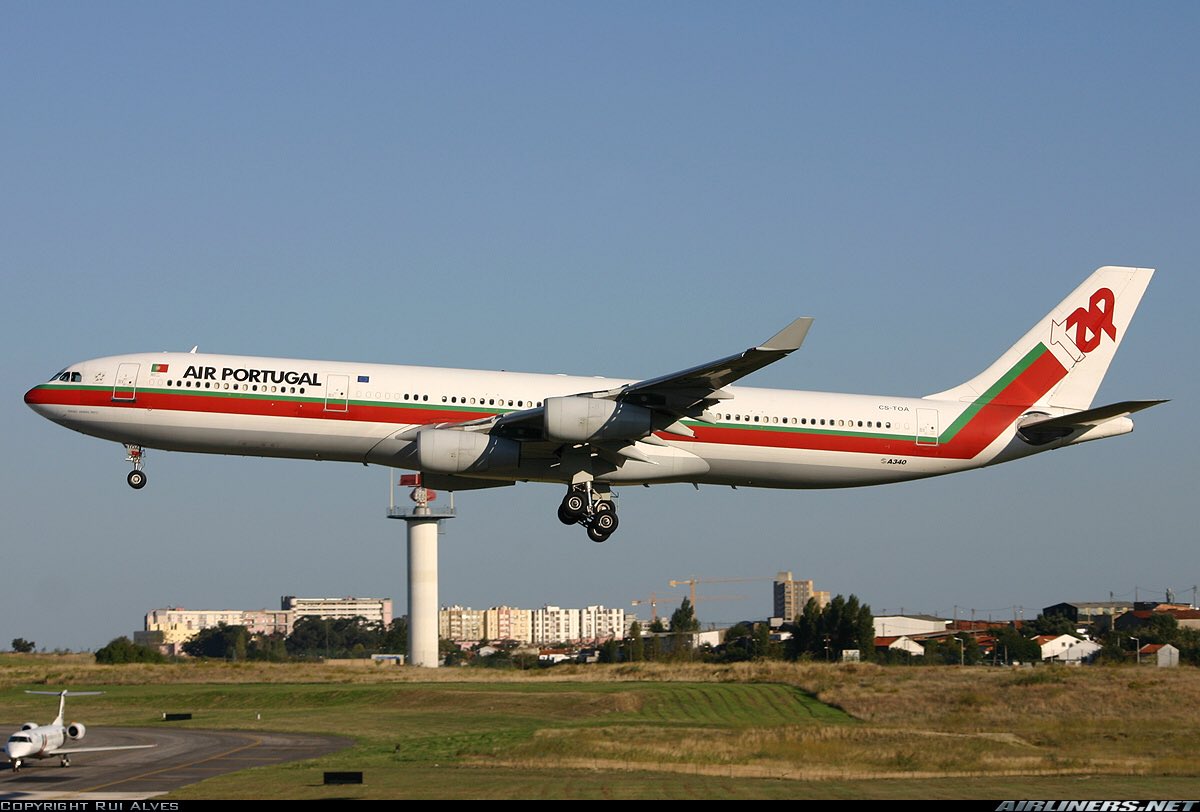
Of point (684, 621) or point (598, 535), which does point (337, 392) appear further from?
point (684, 621)

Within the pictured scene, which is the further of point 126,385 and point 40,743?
point 40,743

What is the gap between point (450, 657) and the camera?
144m

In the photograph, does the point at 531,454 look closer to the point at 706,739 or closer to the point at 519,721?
the point at 706,739

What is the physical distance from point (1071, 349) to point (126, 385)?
31.1 meters

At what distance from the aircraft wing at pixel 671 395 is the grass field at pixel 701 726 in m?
10.3

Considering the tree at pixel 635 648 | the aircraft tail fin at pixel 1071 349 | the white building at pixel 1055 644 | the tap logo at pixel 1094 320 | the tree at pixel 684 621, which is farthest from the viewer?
the tree at pixel 684 621

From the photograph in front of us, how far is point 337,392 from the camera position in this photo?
139 feet

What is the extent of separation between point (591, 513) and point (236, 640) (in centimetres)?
12072

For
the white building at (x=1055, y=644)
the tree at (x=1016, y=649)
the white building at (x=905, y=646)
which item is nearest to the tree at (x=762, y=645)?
the white building at (x=905, y=646)

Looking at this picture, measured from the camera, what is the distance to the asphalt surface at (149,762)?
4019cm

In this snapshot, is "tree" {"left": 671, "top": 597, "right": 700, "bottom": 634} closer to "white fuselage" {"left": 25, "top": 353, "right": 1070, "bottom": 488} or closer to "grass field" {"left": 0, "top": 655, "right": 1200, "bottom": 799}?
"grass field" {"left": 0, "top": 655, "right": 1200, "bottom": 799}

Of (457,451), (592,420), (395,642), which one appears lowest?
(395,642)

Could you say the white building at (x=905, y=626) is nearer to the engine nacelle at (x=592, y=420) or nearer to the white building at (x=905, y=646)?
the white building at (x=905, y=646)

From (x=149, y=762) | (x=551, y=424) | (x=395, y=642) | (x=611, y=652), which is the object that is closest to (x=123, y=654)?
(x=611, y=652)
